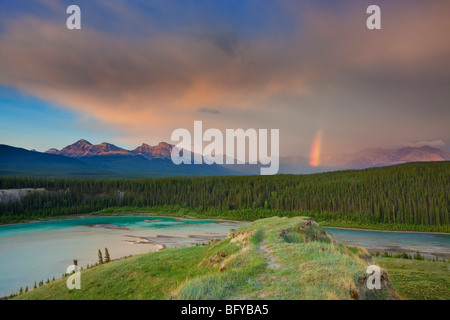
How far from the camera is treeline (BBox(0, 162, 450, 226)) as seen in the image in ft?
298

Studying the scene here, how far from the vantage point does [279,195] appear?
12144 cm

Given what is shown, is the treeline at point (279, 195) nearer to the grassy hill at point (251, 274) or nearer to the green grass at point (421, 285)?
the green grass at point (421, 285)

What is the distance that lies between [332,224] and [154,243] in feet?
201

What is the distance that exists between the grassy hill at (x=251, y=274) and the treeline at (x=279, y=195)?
85.1m

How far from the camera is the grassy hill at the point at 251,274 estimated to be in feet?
32.7

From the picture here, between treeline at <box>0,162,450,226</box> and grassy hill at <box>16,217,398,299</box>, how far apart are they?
85.1m

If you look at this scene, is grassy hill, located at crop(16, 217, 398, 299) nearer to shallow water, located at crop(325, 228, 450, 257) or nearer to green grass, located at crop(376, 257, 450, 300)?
green grass, located at crop(376, 257, 450, 300)

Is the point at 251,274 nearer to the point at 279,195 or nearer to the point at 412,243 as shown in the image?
the point at 412,243

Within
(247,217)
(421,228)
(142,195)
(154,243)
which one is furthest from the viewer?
(142,195)

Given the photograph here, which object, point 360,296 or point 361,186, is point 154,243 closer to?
point 360,296

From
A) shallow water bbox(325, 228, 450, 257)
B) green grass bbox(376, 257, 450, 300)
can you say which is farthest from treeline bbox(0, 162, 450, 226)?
green grass bbox(376, 257, 450, 300)

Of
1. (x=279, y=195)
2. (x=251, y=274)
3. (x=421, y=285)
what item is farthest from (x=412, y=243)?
(x=251, y=274)
